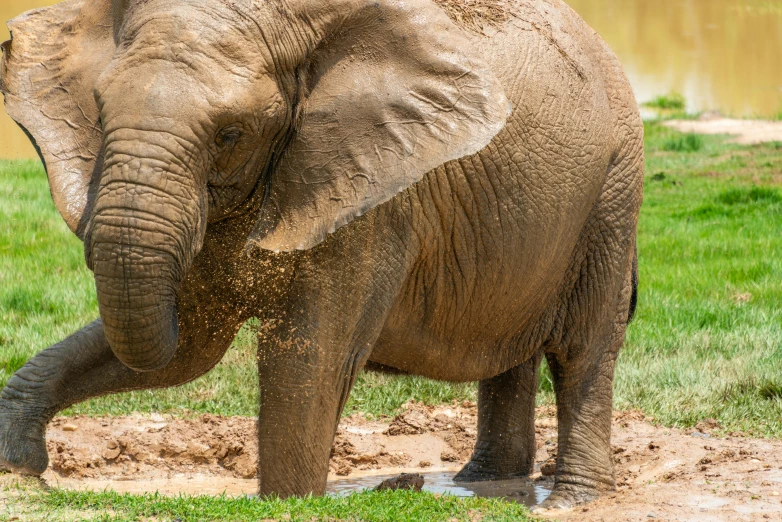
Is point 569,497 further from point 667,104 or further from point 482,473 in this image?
point 667,104

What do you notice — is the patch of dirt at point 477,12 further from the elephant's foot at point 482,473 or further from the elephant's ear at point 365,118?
the elephant's foot at point 482,473

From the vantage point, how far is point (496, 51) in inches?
196

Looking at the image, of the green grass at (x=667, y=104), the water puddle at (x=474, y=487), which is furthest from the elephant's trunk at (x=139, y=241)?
the green grass at (x=667, y=104)

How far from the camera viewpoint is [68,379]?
505 centimetres

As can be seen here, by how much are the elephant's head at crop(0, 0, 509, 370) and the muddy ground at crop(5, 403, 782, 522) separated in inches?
74.8

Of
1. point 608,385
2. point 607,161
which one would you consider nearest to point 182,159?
point 607,161

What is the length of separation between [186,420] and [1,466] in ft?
6.08

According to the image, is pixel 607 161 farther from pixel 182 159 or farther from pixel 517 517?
pixel 182 159

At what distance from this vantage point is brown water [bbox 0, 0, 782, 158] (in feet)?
74.3

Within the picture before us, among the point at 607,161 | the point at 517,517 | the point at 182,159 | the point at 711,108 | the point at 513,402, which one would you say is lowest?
the point at 517,517

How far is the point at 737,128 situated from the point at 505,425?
1216 cm

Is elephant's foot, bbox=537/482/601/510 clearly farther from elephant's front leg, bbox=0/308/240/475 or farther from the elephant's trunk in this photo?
the elephant's trunk

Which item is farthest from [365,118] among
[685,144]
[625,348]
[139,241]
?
[685,144]

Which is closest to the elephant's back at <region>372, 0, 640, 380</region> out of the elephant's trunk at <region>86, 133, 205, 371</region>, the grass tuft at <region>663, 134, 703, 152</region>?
the elephant's trunk at <region>86, 133, 205, 371</region>
